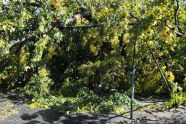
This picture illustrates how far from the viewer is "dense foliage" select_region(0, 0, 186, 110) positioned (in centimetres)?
522

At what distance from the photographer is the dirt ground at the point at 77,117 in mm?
4273

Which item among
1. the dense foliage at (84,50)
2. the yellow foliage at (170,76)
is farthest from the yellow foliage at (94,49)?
the yellow foliage at (170,76)

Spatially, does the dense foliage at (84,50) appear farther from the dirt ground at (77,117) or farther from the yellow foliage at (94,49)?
the dirt ground at (77,117)

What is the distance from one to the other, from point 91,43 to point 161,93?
229cm

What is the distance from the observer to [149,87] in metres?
6.12

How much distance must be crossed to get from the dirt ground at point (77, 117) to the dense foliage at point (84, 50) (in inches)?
22.5

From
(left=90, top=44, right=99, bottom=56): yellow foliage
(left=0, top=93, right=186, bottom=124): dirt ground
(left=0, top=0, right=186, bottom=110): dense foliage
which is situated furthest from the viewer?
(left=90, top=44, right=99, bottom=56): yellow foliage

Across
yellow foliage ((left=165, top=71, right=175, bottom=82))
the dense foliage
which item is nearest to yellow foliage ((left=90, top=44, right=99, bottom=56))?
the dense foliage

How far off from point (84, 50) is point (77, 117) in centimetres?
251

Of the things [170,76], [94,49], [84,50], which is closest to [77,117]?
[94,49]

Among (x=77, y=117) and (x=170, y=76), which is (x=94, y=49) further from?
(x=77, y=117)

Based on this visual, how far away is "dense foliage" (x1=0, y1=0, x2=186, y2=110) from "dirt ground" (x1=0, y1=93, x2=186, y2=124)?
0.57 m

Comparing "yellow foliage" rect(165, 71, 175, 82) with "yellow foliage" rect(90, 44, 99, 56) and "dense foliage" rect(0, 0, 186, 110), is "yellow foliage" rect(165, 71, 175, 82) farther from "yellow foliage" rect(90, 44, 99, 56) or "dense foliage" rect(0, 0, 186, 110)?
"yellow foliage" rect(90, 44, 99, 56)

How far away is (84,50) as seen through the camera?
21.7 ft
